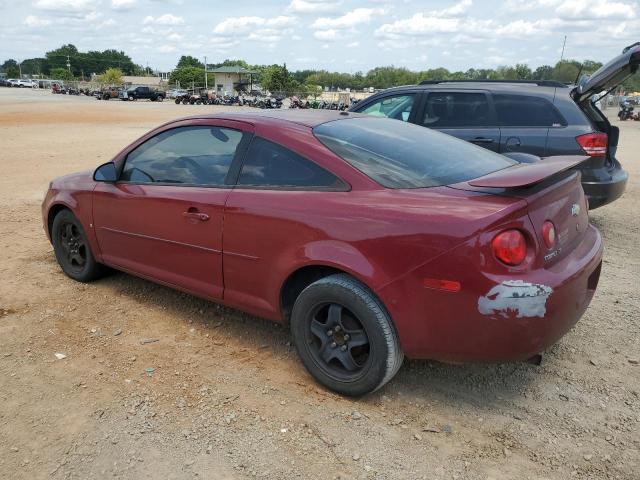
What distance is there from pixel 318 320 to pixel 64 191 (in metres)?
2.78

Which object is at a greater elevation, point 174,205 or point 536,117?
point 536,117

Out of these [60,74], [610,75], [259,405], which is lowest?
[60,74]

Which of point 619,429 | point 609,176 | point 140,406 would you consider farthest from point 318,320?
point 609,176

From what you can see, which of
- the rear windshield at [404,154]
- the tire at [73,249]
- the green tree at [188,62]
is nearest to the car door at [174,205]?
the tire at [73,249]

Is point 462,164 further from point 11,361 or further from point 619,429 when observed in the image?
point 11,361

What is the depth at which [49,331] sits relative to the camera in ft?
12.8

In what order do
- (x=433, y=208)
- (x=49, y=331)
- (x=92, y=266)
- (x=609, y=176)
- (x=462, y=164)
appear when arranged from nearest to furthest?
(x=433, y=208)
(x=462, y=164)
(x=49, y=331)
(x=92, y=266)
(x=609, y=176)

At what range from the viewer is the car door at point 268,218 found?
3125 millimetres

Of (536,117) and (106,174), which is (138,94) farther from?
(106,174)

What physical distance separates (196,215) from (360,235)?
4.09 feet

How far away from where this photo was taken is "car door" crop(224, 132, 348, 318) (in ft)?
10.3

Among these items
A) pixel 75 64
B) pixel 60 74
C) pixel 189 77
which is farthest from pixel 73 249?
pixel 75 64

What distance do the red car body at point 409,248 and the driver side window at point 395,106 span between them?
3.55m

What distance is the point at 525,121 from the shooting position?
632 centimetres
